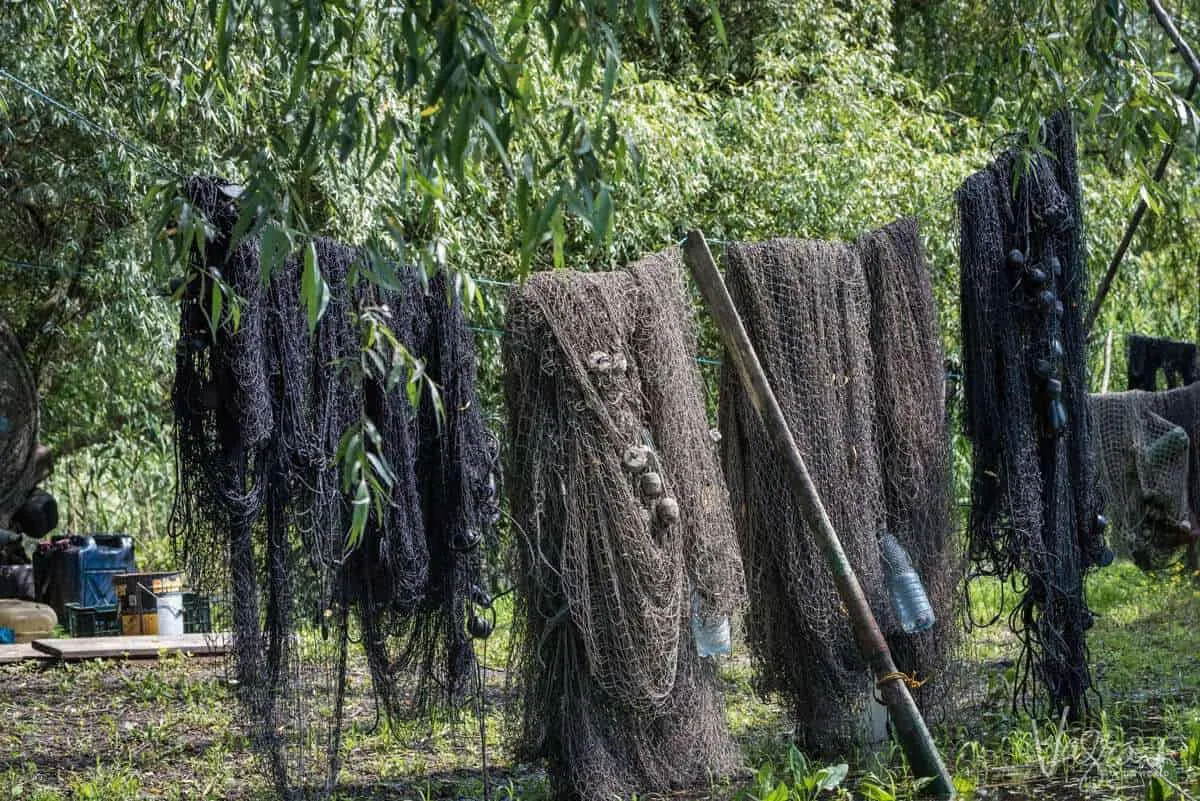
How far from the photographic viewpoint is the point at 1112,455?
10.1m

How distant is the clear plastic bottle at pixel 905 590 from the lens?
5.57 metres

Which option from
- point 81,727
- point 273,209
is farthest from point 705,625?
point 81,727

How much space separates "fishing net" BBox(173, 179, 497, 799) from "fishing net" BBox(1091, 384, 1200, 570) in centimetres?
618

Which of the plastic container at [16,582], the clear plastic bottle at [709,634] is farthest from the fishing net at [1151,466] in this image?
the plastic container at [16,582]

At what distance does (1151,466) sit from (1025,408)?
4.70 m

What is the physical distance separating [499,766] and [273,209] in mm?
3632

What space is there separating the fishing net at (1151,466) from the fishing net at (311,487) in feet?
20.3

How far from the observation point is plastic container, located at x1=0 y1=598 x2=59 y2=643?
9.62m

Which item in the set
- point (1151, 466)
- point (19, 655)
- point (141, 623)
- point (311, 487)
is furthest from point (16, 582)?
point (1151, 466)

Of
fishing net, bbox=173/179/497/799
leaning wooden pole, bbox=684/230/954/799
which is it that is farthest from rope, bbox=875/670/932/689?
fishing net, bbox=173/179/497/799

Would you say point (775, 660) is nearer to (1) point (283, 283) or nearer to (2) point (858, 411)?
(2) point (858, 411)

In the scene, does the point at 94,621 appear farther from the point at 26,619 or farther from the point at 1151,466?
the point at 1151,466

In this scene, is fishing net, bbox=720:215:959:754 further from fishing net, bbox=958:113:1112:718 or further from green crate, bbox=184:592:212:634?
green crate, bbox=184:592:212:634

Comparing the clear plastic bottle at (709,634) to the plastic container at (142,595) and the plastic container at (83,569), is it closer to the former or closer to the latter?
the plastic container at (142,595)
